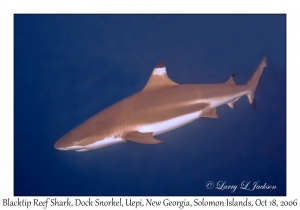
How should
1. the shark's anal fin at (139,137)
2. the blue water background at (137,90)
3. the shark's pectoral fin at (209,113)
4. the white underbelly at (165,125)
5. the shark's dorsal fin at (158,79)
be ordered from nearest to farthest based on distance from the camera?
the shark's anal fin at (139,137)
the white underbelly at (165,125)
the shark's dorsal fin at (158,79)
the shark's pectoral fin at (209,113)
the blue water background at (137,90)

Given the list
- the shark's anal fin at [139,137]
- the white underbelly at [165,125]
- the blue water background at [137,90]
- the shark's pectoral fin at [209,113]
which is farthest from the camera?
the blue water background at [137,90]

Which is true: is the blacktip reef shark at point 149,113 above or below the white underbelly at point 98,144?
above

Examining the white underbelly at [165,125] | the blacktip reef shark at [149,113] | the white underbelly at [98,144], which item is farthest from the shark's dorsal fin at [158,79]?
the white underbelly at [98,144]

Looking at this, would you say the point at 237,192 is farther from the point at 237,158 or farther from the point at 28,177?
the point at 28,177

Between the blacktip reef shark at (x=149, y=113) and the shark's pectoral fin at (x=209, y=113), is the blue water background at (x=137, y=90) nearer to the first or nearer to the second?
the shark's pectoral fin at (x=209, y=113)

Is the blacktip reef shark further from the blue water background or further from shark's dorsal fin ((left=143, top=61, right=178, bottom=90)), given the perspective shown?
the blue water background

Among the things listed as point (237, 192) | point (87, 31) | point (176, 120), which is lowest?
point (237, 192)

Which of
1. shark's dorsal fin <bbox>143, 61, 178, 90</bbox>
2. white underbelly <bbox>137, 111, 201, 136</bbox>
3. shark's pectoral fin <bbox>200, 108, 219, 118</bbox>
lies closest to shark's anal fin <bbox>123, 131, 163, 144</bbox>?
white underbelly <bbox>137, 111, 201, 136</bbox>

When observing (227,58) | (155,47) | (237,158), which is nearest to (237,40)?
(227,58)

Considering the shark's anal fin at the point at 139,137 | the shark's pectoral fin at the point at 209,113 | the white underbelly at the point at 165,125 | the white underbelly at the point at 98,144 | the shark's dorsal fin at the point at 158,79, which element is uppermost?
the shark's dorsal fin at the point at 158,79
